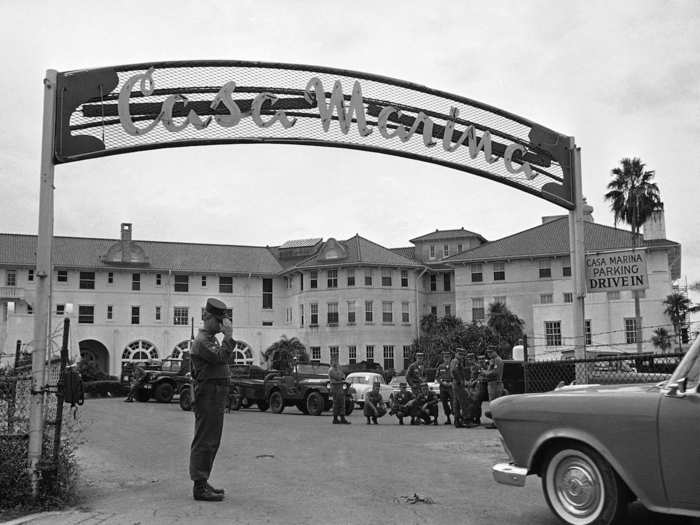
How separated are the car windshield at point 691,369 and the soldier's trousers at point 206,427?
395 cm

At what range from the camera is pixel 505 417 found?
21.3 ft

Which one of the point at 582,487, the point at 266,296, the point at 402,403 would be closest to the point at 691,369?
the point at 582,487

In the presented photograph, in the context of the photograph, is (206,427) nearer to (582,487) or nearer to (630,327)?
(582,487)

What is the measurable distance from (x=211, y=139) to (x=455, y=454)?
5684mm

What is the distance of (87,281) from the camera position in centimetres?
6006

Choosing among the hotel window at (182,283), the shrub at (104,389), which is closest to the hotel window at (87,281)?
the hotel window at (182,283)

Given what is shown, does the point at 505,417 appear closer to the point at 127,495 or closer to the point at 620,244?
the point at 127,495

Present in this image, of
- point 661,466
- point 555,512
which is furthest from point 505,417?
point 661,466

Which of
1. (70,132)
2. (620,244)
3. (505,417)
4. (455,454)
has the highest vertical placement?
(620,244)

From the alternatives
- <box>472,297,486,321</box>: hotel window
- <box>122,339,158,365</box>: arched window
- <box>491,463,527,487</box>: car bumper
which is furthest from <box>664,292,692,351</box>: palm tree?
<box>491,463,527,487</box>: car bumper

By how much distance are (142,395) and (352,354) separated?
31260 millimetres

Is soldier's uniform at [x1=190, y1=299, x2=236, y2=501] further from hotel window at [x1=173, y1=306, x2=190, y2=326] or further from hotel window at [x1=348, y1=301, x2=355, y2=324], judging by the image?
hotel window at [x1=173, y1=306, x2=190, y2=326]

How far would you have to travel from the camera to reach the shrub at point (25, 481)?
685 centimetres

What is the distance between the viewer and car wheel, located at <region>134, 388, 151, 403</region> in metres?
29.8
